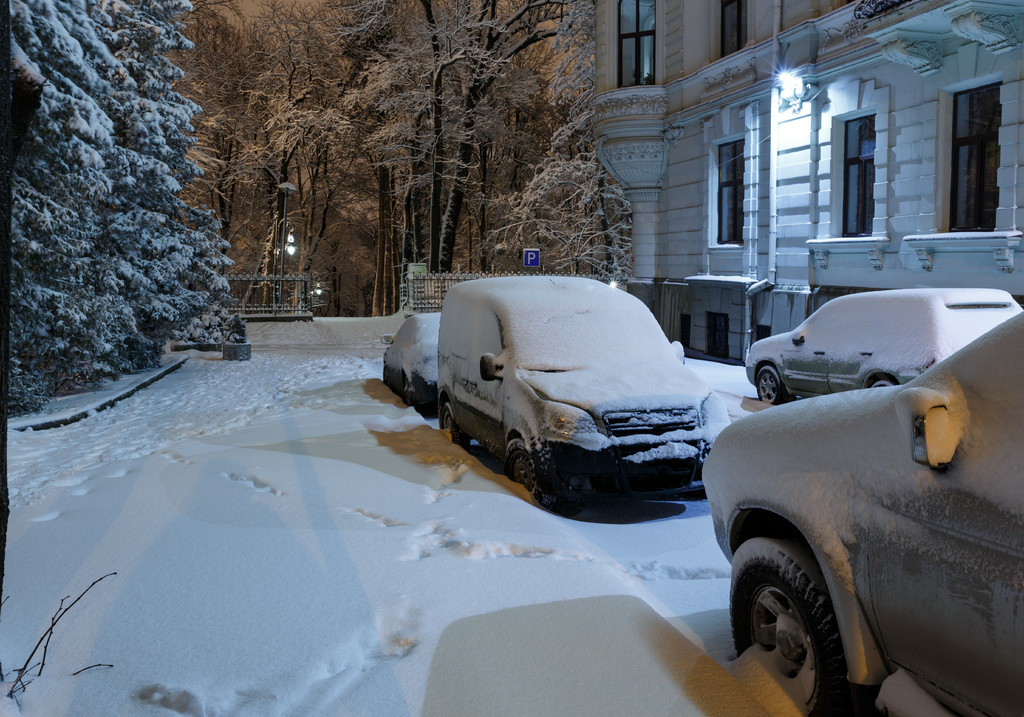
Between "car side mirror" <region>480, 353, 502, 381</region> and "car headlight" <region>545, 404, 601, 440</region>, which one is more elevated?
"car side mirror" <region>480, 353, 502, 381</region>

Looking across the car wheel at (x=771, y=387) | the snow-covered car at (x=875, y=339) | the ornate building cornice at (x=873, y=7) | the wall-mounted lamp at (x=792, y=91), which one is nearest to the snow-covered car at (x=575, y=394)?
the snow-covered car at (x=875, y=339)

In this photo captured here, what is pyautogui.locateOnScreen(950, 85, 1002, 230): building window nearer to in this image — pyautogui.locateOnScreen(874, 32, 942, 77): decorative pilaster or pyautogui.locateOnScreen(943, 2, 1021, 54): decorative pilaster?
pyautogui.locateOnScreen(874, 32, 942, 77): decorative pilaster

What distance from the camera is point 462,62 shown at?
31484 mm

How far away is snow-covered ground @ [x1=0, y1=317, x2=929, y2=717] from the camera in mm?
3484

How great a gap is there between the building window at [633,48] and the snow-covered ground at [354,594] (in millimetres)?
17843

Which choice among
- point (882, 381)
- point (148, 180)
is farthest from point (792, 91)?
point (148, 180)

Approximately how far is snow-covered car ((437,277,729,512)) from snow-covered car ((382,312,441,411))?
2.11 meters

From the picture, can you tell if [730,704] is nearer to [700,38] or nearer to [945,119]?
[945,119]

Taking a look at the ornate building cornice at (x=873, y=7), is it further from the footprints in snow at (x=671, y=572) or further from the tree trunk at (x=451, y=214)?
the tree trunk at (x=451, y=214)

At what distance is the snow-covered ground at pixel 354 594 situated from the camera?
3.48m

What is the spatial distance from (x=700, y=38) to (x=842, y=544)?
19929 millimetres

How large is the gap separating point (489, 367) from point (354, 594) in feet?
10.5

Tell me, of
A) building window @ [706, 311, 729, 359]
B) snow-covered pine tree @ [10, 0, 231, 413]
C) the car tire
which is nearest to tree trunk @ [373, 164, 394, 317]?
snow-covered pine tree @ [10, 0, 231, 413]

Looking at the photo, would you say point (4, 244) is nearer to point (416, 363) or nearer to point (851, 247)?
point (416, 363)
